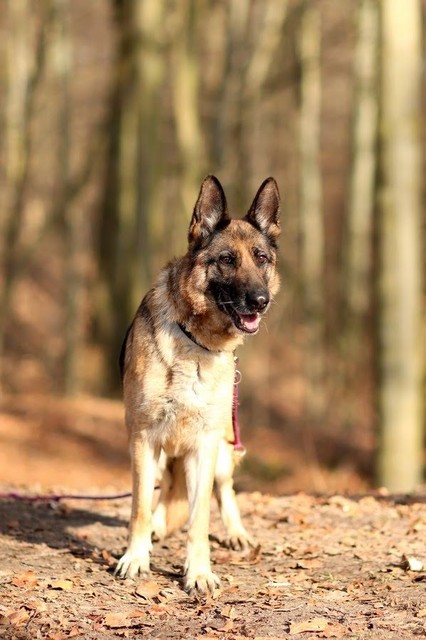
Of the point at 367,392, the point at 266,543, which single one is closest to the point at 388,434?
the point at 266,543

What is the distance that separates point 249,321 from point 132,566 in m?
1.60

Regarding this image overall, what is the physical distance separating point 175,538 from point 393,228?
5047 millimetres

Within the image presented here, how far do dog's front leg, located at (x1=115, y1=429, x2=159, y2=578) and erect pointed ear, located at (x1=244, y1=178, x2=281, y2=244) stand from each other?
60.3 inches

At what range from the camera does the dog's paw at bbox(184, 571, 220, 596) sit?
5.68m

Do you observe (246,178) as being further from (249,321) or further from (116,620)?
(116,620)

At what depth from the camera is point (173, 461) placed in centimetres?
661

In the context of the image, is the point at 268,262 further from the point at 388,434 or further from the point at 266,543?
the point at 388,434

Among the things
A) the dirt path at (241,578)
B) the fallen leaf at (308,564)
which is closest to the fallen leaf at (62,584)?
the dirt path at (241,578)

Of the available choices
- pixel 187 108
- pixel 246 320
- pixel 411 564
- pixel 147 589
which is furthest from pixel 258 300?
pixel 187 108

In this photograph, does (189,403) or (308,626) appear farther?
(189,403)

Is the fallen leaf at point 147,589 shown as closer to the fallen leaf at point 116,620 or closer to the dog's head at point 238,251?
the fallen leaf at point 116,620

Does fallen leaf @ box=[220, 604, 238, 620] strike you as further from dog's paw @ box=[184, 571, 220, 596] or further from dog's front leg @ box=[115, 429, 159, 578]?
dog's front leg @ box=[115, 429, 159, 578]

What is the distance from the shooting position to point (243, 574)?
6160mm

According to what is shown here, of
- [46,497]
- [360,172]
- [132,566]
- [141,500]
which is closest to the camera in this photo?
[132,566]
